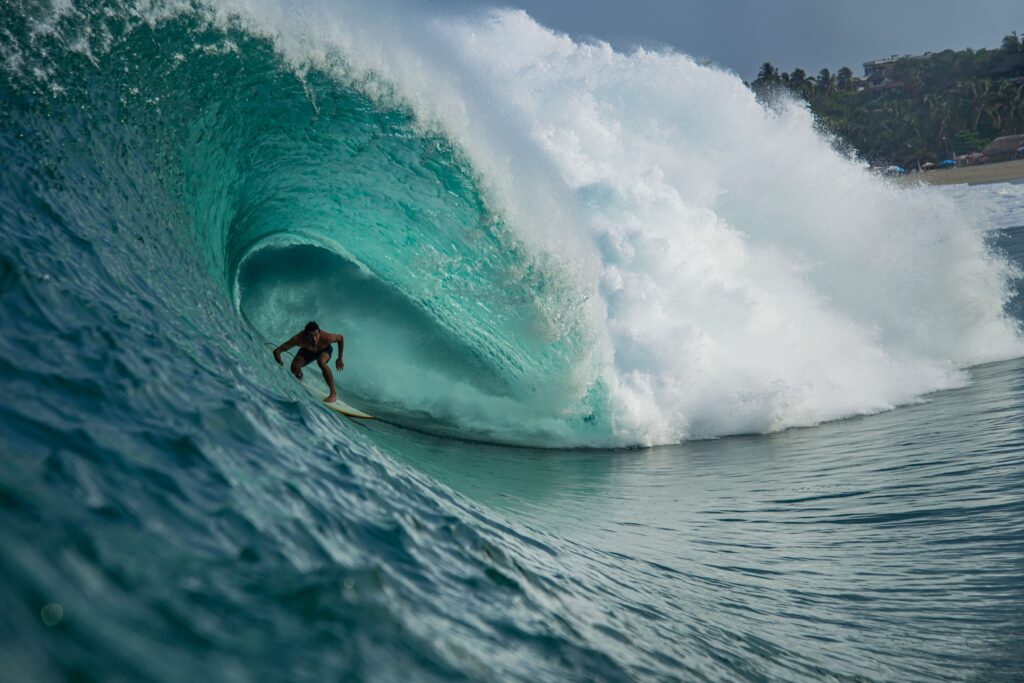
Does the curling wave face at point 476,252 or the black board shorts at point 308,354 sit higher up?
the curling wave face at point 476,252

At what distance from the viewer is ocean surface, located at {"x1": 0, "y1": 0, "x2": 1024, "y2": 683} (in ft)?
8.68

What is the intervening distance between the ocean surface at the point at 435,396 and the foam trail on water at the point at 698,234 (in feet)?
0.21

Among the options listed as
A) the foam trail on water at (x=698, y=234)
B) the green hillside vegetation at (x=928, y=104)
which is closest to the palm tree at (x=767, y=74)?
the green hillside vegetation at (x=928, y=104)

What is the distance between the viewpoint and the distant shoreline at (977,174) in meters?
64.3

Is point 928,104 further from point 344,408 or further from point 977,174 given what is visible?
point 344,408

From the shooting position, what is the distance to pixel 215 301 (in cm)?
568

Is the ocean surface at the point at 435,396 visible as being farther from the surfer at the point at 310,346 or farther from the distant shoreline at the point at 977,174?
the distant shoreline at the point at 977,174

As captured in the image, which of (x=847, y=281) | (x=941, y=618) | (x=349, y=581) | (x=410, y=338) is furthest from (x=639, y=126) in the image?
(x=349, y=581)

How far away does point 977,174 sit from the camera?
228ft

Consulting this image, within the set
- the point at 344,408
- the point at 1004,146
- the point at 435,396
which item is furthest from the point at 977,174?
the point at 344,408

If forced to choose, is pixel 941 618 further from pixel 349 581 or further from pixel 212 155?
pixel 212 155

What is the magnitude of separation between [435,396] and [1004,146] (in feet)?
268

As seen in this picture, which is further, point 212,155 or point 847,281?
point 847,281

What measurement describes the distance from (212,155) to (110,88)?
153 centimetres
